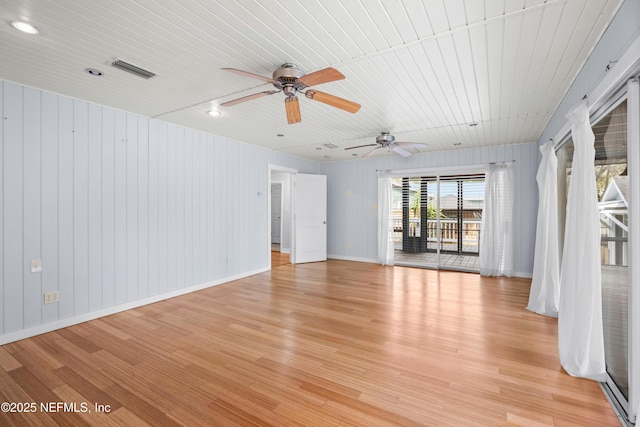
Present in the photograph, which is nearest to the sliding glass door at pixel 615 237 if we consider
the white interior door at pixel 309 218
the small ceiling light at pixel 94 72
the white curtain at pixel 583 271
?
the white curtain at pixel 583 271

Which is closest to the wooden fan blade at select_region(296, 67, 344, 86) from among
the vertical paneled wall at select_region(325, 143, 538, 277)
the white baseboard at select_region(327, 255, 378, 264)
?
the vertical paneled wall at select_region(325, 143, 538, 277)

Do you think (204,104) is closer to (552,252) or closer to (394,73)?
(394,73)

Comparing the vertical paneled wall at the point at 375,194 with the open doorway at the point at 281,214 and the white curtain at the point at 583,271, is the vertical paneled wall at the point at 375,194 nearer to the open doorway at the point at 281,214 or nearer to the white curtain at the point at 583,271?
the open doorway at the point at 281,214

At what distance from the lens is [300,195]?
22.0 ft

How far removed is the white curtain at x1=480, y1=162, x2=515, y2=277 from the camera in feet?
17.8

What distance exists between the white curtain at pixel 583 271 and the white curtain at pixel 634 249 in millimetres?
467

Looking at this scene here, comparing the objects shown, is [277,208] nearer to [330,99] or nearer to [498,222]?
[498,222]

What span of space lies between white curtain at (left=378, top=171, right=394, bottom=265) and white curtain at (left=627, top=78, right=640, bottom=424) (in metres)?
4.93

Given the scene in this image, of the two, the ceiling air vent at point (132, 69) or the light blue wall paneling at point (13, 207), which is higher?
the ceiling air vent at point (132, 69)

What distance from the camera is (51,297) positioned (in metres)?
3.07

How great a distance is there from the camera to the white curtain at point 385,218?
6.52 meters

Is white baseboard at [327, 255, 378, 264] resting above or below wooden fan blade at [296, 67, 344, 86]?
below

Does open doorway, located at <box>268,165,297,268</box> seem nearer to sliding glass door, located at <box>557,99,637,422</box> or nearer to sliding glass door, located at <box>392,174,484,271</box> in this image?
sliding glass door, located at <box>392,174,484,271</box>

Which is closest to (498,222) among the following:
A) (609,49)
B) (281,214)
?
(609,49)
